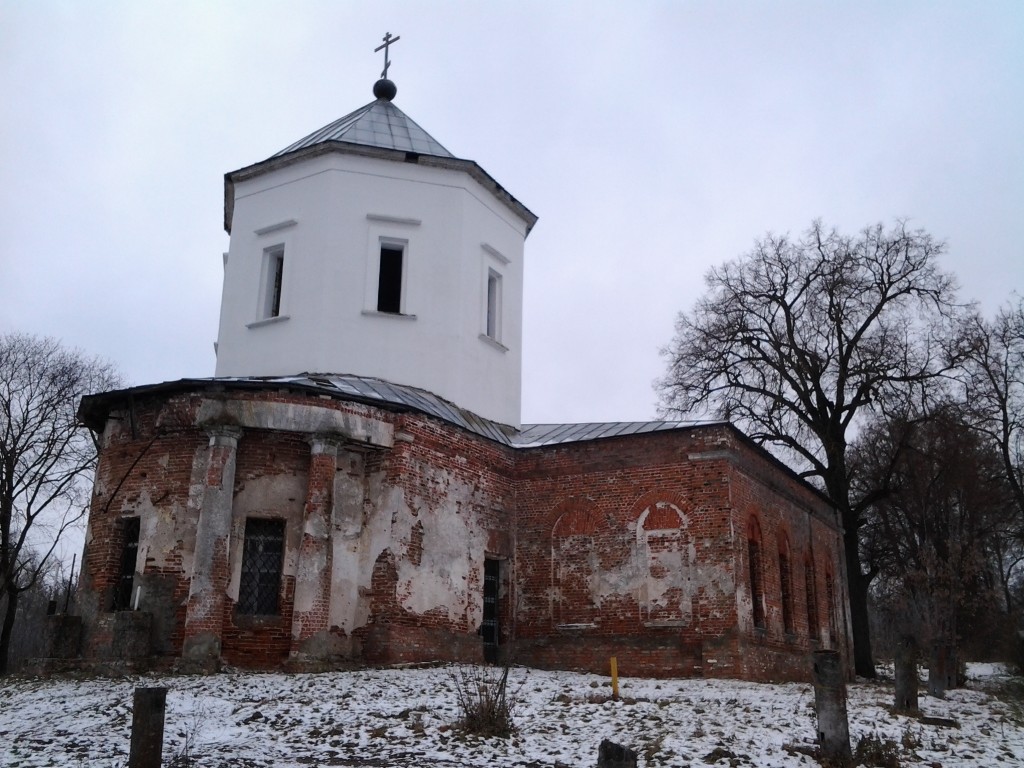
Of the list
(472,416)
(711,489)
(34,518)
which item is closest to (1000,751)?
(711,489)

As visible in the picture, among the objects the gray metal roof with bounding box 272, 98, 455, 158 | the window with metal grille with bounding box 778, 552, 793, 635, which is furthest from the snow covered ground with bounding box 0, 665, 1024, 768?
the gray metal roof with bounding box 272, 98, 455, 158

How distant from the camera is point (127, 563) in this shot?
46.6 ft

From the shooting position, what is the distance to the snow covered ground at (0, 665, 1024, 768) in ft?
28.8

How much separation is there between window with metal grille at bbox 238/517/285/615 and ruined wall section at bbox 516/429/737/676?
4.91 metres

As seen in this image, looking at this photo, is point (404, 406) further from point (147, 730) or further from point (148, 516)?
point (147, 730)

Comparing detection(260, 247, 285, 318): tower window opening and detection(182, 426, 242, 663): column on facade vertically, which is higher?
detection(260, 247, 285, 318): tower window opening

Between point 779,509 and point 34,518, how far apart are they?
67.1 ft

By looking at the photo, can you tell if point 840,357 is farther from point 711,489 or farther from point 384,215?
point 384,215

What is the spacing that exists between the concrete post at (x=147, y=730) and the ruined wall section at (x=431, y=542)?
21.4 feet

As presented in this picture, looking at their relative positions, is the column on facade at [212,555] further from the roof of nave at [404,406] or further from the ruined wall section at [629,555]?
the ruined wall section at [629,555]

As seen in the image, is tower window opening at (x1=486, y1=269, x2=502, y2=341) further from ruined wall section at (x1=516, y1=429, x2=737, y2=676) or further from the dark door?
the dark door

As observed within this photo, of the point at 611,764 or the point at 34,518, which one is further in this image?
→ the point at 34,518

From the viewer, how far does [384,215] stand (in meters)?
18.5

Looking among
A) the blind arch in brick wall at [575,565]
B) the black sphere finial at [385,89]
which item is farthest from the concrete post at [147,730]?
the black sphere finial at [385,89]
